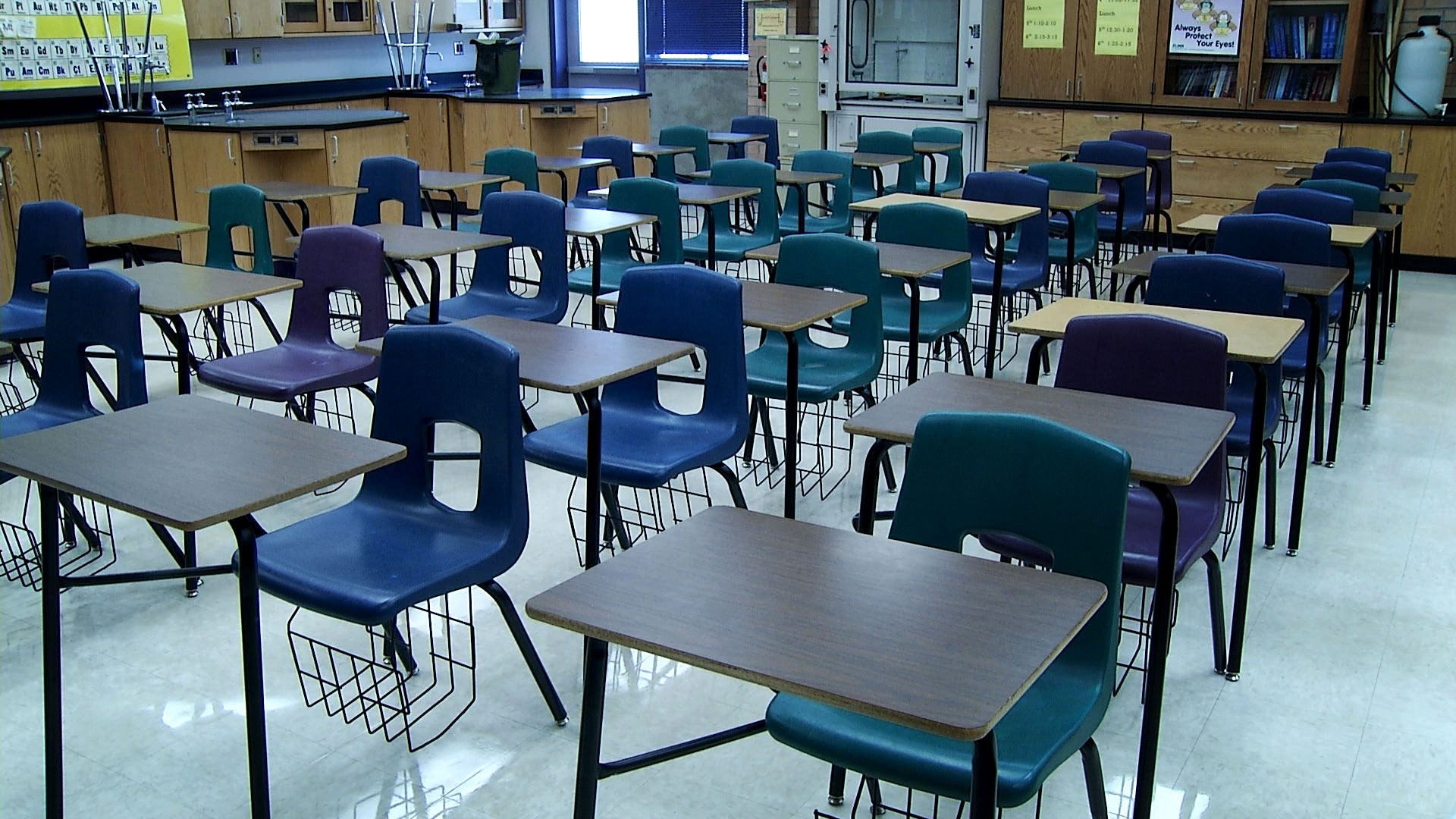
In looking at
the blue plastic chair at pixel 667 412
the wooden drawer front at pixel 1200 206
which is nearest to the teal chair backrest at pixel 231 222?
the blue plastic chair at pixel 667 412

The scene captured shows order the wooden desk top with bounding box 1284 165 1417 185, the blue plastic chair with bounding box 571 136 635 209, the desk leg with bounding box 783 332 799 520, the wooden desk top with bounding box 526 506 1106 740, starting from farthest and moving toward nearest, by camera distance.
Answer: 1. the blue plastic chair with bounding box 571 136 635 209
2. the wooden desk top with bounding box 1284 165 1417 185
3. the desk leg with bounding box 783 332 799 520
4. the wooden desk top with bounding box 526 506 1106 740

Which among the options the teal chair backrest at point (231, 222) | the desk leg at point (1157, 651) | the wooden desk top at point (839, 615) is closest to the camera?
the wooden desk top at point (839, 615)

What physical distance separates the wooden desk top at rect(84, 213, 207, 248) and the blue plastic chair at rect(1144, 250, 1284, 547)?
369 centimetres

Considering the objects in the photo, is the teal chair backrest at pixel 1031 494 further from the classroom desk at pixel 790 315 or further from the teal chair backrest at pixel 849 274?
the teal chair backrest at pixel 849 274

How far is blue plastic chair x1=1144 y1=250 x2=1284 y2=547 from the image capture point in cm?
349

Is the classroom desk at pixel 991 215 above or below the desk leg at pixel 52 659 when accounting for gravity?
above

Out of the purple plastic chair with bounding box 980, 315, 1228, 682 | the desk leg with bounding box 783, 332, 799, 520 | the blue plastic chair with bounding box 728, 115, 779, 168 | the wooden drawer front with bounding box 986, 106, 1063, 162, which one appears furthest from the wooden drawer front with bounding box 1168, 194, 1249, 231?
the purple plastic chair with bounding box 980, 315, 1228, 682

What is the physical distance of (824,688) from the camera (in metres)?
1.55

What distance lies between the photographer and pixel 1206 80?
8664 mm

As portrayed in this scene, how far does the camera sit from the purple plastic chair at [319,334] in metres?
3.90

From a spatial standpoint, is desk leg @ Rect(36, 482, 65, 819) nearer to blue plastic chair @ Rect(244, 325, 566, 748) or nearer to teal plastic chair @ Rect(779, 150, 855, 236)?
blue plastic chair @ Rect(244, 325, 566, 748)

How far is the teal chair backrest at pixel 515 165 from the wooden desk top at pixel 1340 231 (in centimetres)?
337

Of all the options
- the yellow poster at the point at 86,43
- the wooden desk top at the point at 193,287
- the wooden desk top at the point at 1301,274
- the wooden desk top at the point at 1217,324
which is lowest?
the wooden desk top at the point at 193,287

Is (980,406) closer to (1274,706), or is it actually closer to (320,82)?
(1274,706)
